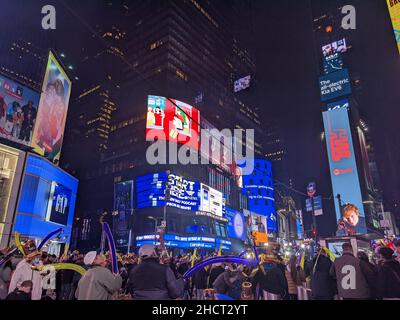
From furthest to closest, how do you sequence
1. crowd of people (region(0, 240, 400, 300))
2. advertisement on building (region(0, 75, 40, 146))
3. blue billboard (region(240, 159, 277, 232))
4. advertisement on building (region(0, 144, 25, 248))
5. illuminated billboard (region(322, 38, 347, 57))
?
blue billboard (region(240, 159, 277, 232)) → illuminated billboard (region(322, 38, 347, 57)) → advertisement on building (region(0, 75, 40, 146)) → advertisement on building (region(0, 144, 25, 248)) → crowd of people (region(0, 240, 400, 300))

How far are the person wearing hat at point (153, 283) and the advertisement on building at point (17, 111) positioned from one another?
2864 cm

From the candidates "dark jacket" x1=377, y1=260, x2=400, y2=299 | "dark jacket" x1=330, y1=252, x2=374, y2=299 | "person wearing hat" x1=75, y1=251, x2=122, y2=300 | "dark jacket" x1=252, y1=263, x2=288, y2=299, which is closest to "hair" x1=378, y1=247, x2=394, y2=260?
"dark jacket" x1=377, y1=260, x2=400, y2=299

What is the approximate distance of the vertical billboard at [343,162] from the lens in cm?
8050

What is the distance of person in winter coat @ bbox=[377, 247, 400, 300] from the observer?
6461mm

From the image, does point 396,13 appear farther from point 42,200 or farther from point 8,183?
point 42,200

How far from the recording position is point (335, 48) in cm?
9356

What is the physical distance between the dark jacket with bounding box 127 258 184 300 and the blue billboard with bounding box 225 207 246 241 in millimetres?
71941

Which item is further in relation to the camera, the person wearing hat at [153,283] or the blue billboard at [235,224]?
the blue billboard at [235,224]

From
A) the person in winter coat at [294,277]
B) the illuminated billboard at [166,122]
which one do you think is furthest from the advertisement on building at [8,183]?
the illuminated billboard at [166,122]

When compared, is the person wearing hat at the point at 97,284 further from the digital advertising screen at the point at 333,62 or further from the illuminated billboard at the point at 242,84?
the digital advertising screen at the point at 333,62

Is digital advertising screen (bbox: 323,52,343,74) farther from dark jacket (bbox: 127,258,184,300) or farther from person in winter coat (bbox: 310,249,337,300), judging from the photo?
dark jacket (bbox: 127,258,184,300)

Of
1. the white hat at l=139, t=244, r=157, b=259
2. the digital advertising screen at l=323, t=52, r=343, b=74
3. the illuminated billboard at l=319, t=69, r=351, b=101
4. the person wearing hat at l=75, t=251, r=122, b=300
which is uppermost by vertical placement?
the digital advertising screen at l=323, t=52, r=343, b=74
